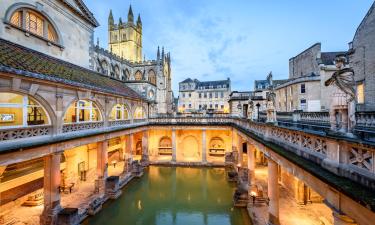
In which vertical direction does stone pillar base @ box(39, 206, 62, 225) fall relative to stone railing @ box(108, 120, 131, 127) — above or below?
below

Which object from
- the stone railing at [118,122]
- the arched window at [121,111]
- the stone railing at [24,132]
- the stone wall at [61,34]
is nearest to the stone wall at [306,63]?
the arched window at [121,111]

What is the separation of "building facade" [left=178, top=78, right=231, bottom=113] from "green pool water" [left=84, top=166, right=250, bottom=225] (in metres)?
41.0

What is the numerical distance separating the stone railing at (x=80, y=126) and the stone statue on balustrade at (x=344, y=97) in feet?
46.8

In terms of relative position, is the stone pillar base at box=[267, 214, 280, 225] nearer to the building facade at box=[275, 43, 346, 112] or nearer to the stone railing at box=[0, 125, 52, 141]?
the stone railing at box=[0, 125, 52, 141]

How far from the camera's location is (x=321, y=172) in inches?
193

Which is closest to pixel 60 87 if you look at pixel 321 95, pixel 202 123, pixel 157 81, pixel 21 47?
pixel 21 47

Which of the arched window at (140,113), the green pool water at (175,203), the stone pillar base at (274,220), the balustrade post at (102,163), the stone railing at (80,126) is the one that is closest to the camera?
the stone pillar base at (274,220)

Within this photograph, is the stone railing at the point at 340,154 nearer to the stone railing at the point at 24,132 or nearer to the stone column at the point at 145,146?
the stone railing at the point at 24,132

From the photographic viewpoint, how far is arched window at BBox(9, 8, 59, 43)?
1456 centimetres

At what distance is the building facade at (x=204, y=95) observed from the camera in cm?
6216

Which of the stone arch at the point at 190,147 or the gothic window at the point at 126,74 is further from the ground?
the gothic window at the point at 126,74

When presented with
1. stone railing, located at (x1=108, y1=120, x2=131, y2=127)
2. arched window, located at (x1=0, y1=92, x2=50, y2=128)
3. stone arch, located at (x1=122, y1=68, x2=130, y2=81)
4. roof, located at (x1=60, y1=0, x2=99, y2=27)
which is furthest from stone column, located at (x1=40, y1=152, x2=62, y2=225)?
stone arch, located at (x1=122, y1=68, x2=130, y2=81)

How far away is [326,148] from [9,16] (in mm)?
19383

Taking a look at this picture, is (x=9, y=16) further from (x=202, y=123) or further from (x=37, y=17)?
(x=202, y=123)
